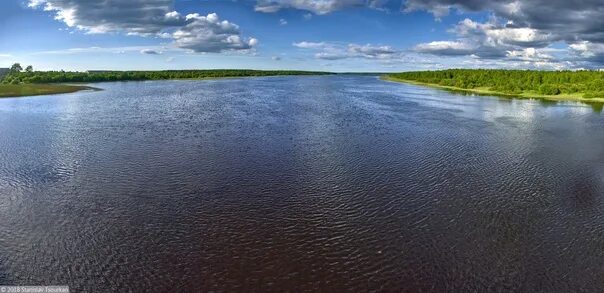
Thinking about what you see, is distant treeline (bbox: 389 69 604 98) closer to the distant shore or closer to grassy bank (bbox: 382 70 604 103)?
grassy bank (bbox: 382 70 604 103)

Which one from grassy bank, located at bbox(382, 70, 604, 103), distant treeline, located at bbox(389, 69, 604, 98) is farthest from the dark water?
distant treeline, located at bbox(389, 69, 604, 98)

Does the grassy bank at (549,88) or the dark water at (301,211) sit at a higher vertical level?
the grassy bank at (549,88)

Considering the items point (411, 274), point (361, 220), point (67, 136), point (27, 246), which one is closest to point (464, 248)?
point (411, 274)

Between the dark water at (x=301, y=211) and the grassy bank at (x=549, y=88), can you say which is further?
the grassy bank at (x=549, y=88)

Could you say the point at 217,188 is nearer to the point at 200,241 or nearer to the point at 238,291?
the point at 200,241

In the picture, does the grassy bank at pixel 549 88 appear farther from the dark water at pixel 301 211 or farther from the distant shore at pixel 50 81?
the distant shore at pixel 50 81

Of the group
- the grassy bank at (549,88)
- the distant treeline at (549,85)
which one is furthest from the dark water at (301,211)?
the distant treeline at (549,85)

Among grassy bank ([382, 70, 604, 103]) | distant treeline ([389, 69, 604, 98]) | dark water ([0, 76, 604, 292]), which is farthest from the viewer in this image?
distant treeline ([389, 69, 604, 98])

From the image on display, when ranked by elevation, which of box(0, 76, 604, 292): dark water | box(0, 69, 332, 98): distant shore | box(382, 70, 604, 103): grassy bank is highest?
box(0, 69, 332, 98): distant shore
